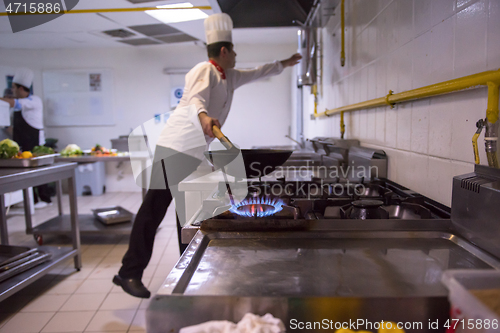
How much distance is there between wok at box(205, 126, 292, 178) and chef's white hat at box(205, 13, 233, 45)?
3.22 ft

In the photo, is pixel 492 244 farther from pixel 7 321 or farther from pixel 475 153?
pixel 7 321

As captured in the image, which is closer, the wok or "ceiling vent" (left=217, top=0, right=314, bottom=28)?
the wok

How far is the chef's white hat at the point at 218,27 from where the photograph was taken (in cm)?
184

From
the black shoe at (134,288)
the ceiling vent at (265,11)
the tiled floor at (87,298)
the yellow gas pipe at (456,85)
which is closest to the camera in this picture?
the yellow gas pipe at (456,85)

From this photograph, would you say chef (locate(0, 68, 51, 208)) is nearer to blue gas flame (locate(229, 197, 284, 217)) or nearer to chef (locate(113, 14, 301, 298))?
chef (locate(113, 14, 301, 298))

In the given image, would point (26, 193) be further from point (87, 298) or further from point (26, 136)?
point (26, 136)

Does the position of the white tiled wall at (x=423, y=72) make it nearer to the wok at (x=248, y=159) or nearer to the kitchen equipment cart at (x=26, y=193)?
the wok at (x=248, y=159)

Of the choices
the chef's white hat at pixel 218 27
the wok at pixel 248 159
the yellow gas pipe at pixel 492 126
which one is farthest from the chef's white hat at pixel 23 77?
the yellow gas pipe at pixel 492 126

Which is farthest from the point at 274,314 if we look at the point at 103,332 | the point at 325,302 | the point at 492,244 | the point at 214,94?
the point at 214,94

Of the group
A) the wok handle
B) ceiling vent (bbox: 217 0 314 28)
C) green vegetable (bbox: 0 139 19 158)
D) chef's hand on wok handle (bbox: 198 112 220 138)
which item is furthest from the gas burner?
green vegetable (bbox: 0 139 19 158)

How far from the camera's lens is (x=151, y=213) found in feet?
6.04

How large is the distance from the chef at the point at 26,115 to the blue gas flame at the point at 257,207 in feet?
13.7

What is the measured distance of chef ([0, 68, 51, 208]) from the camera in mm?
4242

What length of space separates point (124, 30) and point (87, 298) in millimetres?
3405
